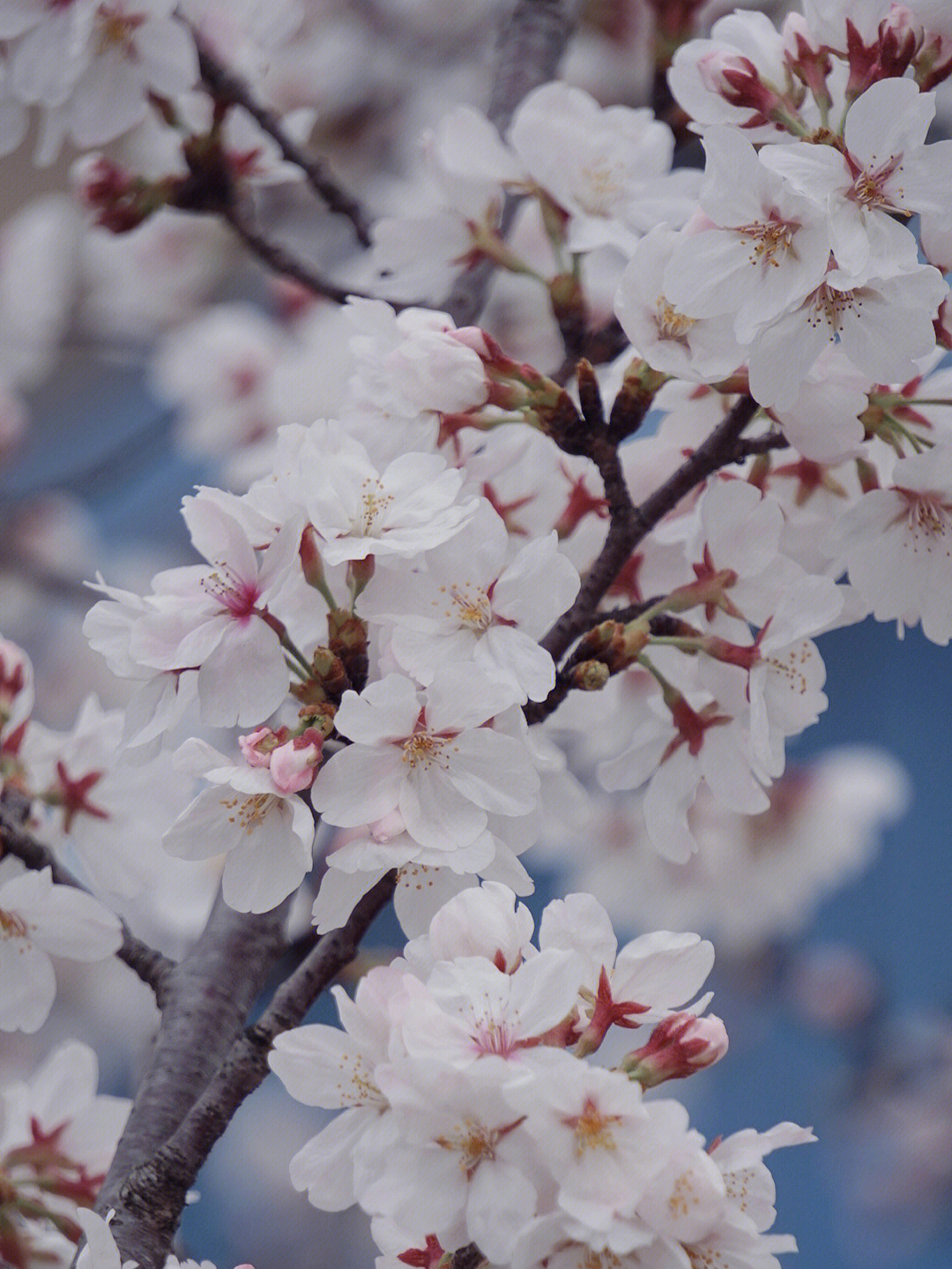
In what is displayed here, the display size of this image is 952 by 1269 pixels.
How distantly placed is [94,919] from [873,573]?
45 centimetres

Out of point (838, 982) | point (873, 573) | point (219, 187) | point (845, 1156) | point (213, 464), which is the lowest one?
point (845, 1156)

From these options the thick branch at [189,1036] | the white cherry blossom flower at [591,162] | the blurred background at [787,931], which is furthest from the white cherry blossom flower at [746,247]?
the blurred background at [787,931]

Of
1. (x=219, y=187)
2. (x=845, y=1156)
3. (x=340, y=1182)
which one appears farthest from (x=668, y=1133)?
(x=845, y=1156)

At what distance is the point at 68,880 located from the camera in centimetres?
75

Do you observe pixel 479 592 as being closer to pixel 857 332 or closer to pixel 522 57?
pixel 857 332

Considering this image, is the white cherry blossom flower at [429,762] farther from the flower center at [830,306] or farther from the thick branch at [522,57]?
the thick branch at [522,57]

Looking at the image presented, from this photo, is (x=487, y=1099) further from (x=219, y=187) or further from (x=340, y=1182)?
(x=219, y=187)

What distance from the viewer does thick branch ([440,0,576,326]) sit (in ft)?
3.63

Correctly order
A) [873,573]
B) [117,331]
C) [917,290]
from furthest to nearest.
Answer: [117,331] → [873,573] → [917,290]

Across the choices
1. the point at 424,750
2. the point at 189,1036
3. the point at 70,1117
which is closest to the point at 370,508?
the point at 424,750

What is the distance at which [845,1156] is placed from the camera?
1482mm

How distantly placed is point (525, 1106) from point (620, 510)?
313 mm

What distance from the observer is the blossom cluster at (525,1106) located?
1.49 feet

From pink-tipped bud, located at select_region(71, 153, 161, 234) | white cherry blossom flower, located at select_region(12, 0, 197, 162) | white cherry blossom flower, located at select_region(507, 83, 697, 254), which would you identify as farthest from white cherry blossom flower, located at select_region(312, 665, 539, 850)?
pink-tipped bud, located at select_region(71, 153, 161, 234)
